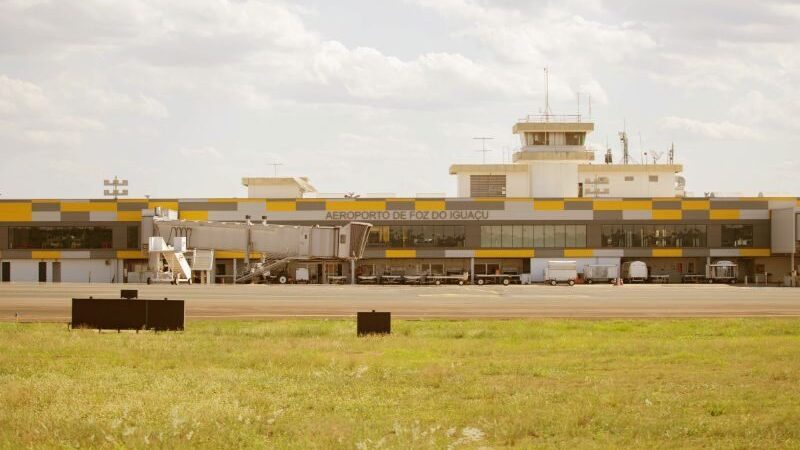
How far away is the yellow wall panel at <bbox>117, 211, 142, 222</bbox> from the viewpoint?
335 feet

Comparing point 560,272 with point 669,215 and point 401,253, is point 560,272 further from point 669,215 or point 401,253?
point 401,253

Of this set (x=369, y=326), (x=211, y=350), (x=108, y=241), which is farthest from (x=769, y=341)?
(x=108, y=241)

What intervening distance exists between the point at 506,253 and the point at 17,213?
50917 mm

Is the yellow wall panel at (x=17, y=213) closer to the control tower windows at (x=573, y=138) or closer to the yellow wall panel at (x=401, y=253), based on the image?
the yellow wall panel at (x=401, y=253)

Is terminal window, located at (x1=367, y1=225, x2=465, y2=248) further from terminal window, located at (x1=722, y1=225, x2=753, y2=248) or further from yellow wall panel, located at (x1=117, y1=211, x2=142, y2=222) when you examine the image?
terminal window, located at (x1=722, y1=225, x2=753, y2=248)

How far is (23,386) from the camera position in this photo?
21.6 metres

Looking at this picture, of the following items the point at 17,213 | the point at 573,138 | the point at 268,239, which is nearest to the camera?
the point at 268,239

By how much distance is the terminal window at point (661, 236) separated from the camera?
339 ft

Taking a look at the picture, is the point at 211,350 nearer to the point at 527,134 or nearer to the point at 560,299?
the point at 560,299

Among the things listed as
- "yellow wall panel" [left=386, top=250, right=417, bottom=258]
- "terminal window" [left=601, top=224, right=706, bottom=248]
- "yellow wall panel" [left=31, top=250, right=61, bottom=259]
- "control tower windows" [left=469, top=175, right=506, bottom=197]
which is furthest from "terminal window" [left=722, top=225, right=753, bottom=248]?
"yellow wall panel" [left=31, top=250, right=61, bottom=259]

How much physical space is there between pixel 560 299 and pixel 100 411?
152 ft

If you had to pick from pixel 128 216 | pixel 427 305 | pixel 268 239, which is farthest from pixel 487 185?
pixel 427 305

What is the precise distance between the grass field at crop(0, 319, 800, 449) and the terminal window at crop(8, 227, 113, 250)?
6938 cm

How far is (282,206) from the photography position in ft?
333
